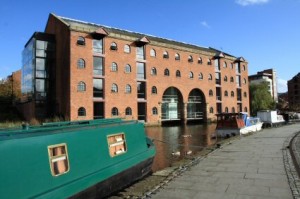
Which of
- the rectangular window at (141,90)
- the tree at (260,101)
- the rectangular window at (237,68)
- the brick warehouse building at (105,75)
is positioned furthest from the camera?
the tree at (260,101)

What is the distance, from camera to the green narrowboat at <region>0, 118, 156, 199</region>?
227 inches

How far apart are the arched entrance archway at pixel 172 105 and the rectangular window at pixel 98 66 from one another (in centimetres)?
1250

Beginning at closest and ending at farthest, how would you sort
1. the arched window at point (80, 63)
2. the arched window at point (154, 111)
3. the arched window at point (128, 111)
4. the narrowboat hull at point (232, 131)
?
1. the narrowboat hull at point (232, 131)
2. the arched window at point (80, 63)
3. the arched window at point (128, 111)
4. the arched window at point (154, 111)

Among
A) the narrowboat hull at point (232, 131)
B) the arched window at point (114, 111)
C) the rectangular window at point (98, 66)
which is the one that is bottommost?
the narrowboat hull at point (232, 131)

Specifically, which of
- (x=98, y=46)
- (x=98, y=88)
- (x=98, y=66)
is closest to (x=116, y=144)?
(x=98, y=88)

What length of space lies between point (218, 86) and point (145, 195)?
5227cm

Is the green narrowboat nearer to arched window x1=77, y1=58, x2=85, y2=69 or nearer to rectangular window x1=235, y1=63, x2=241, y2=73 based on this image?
arched window x1=77, y1=58, x2=85, y2=69

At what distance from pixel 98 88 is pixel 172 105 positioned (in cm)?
1489

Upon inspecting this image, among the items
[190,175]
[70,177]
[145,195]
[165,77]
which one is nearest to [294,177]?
[190,175]

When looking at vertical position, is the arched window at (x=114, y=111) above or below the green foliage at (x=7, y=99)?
below

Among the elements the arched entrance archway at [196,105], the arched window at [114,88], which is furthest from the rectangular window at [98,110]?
the arched entrance archway at [196,105]

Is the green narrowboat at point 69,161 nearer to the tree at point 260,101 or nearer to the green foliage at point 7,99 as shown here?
the green foliage at point 7,99

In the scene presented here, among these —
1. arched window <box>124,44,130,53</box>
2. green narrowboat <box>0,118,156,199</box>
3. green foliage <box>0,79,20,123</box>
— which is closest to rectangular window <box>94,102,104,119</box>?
arched window <box>124,44,130,53</box>

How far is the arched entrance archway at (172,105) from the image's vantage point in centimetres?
5009
